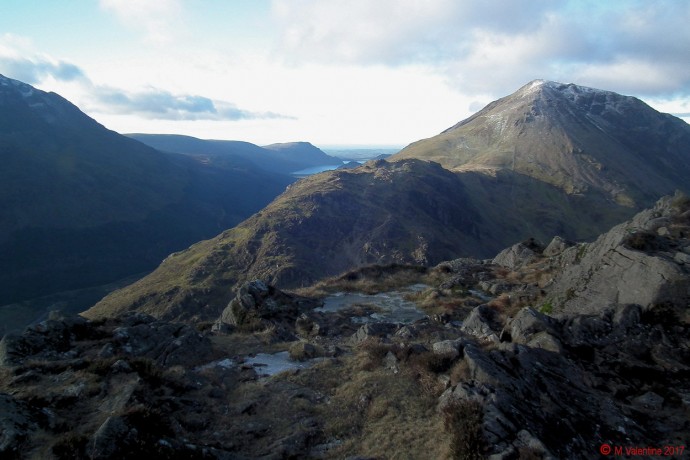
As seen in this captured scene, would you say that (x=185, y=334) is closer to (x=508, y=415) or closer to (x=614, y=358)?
(x=508, y=415)

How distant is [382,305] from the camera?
26.9 metres

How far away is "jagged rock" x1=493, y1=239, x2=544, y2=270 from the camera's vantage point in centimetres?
3403

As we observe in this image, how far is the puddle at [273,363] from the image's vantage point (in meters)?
14.4

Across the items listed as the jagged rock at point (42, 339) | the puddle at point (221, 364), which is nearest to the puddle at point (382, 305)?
the puddle at point (221, 364)

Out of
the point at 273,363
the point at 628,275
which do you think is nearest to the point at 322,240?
the point at 273,363

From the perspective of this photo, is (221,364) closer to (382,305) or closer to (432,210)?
(382,305)

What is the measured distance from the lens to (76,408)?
33.3ft

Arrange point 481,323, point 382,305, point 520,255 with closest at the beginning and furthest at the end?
point 481,323
point 382,305
point 520,255

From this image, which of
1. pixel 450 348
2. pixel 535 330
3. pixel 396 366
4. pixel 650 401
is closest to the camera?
pixel 650 401

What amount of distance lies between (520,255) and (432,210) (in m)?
84.8

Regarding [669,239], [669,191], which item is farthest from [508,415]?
[669,191]

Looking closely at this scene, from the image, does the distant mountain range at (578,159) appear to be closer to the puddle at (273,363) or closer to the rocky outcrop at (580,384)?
the rocky outcrop at (580,384)

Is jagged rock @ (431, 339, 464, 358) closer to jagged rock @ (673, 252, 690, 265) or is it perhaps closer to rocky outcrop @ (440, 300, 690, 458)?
rocky outcrop @ (440, 300, 690, 458)

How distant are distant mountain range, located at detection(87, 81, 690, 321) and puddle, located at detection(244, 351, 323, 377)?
176ft
